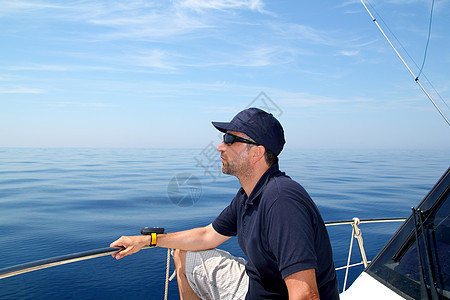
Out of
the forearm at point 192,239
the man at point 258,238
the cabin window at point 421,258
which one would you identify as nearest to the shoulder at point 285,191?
the man at point 258,238

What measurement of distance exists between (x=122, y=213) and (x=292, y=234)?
29.3ft

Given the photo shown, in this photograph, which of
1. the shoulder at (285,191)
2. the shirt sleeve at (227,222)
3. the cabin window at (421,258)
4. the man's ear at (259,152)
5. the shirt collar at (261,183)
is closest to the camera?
the shoulder at (285,191)

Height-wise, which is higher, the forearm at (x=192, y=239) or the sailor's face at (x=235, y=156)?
the sailor's face at (x=235, y=156)

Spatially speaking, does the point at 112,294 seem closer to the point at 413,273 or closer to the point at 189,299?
the point at 189,299

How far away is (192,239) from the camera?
209 cm

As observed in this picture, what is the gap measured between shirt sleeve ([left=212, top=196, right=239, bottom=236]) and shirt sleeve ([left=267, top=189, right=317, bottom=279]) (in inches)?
26.4

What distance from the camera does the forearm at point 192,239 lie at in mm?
2051

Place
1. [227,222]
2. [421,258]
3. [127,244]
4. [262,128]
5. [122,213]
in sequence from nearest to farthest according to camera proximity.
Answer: [421,258] → [262,128] → [127,244] → [227,222] → [122,213]

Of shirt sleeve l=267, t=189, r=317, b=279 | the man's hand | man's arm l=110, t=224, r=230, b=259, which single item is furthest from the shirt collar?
the man's hand

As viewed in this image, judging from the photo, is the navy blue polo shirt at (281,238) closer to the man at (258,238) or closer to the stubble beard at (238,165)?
the man at (258,238)

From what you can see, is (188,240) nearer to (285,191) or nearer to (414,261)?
(285,191)

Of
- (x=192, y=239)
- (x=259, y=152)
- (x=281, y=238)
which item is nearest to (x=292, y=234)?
(x=281, y=238)

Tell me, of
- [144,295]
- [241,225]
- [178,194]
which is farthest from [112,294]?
[178,194]

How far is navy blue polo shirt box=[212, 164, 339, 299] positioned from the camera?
4.08 ft
